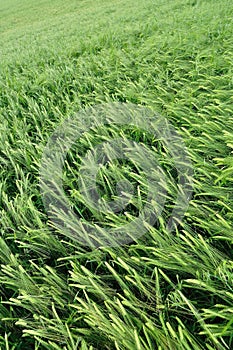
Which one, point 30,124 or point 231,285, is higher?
point 30,124

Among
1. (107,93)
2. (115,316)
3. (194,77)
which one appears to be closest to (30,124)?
(107,93)

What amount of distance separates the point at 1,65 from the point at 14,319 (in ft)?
13.7

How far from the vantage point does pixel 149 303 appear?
3.95 ft

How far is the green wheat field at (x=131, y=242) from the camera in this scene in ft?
3.69

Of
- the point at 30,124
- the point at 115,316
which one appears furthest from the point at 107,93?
the point at 115,316

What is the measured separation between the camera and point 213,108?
7.02ft

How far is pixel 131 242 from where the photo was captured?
4.73 feet

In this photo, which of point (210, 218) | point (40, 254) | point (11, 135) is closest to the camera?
point (210, 218)

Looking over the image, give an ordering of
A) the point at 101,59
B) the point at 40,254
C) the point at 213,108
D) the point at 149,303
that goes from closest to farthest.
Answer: the point at 149,303 → the point at 40,254 → the point at 213,108 → the point at 101,59

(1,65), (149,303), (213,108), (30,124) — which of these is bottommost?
(149,303)

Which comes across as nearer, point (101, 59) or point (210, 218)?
point (210, 218)

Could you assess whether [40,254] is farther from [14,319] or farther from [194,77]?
[194,77]

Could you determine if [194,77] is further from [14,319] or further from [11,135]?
[14,319]

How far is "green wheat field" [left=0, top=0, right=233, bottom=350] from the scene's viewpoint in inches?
44.3
